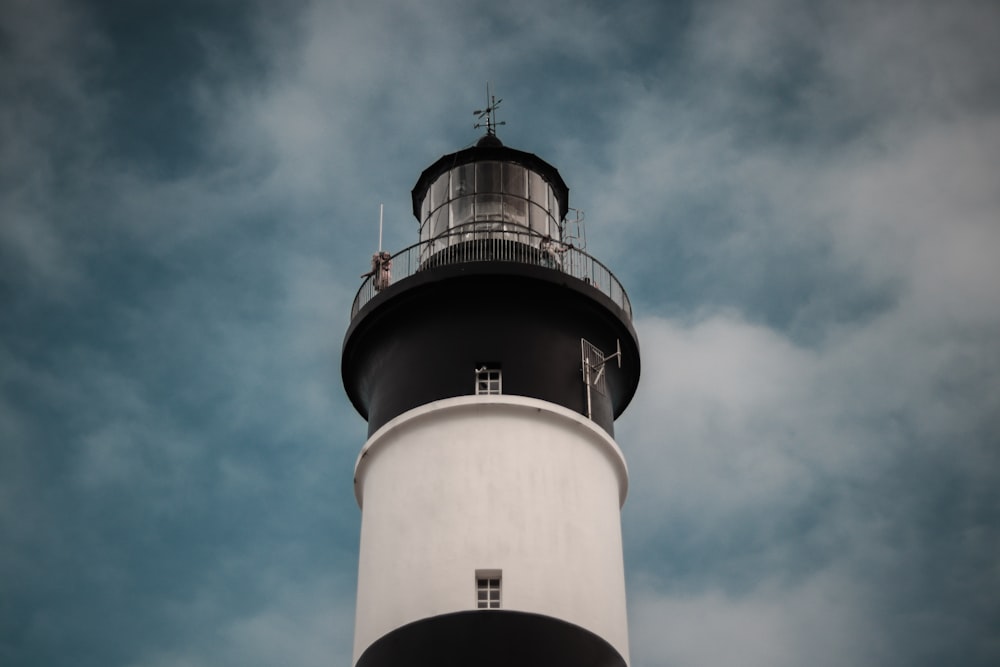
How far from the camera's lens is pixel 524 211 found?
30.6 m

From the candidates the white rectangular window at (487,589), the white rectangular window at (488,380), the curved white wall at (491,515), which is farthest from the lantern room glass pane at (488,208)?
the white rectangular window at (487,589)

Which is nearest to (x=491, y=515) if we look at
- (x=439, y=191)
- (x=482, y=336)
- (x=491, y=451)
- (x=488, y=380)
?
(x=491, y=451)

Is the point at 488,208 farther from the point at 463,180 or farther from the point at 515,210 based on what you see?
the point at 463,180

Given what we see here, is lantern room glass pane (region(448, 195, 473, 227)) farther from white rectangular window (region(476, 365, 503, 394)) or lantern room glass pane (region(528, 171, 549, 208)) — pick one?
white rectangular window (region(476, 365, 503, 394))

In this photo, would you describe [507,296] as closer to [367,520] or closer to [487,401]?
[487,401]

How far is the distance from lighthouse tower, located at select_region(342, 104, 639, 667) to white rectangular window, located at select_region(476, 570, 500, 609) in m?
0.03

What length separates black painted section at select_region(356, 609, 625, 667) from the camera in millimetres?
22312

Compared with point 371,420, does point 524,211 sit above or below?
above

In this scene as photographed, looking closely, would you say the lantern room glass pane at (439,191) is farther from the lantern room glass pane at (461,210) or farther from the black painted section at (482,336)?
the black painted section at (482,336)

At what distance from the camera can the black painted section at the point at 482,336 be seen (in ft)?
85.9

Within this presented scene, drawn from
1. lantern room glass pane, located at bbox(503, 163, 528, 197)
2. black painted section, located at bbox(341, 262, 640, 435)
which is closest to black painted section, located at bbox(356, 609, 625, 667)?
black painted section, located at bbox(341, 262, 640, 435)

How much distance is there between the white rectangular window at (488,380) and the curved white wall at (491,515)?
1.96 feet

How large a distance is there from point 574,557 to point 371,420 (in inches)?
230

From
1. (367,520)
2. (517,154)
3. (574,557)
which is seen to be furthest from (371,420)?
(517,154)
